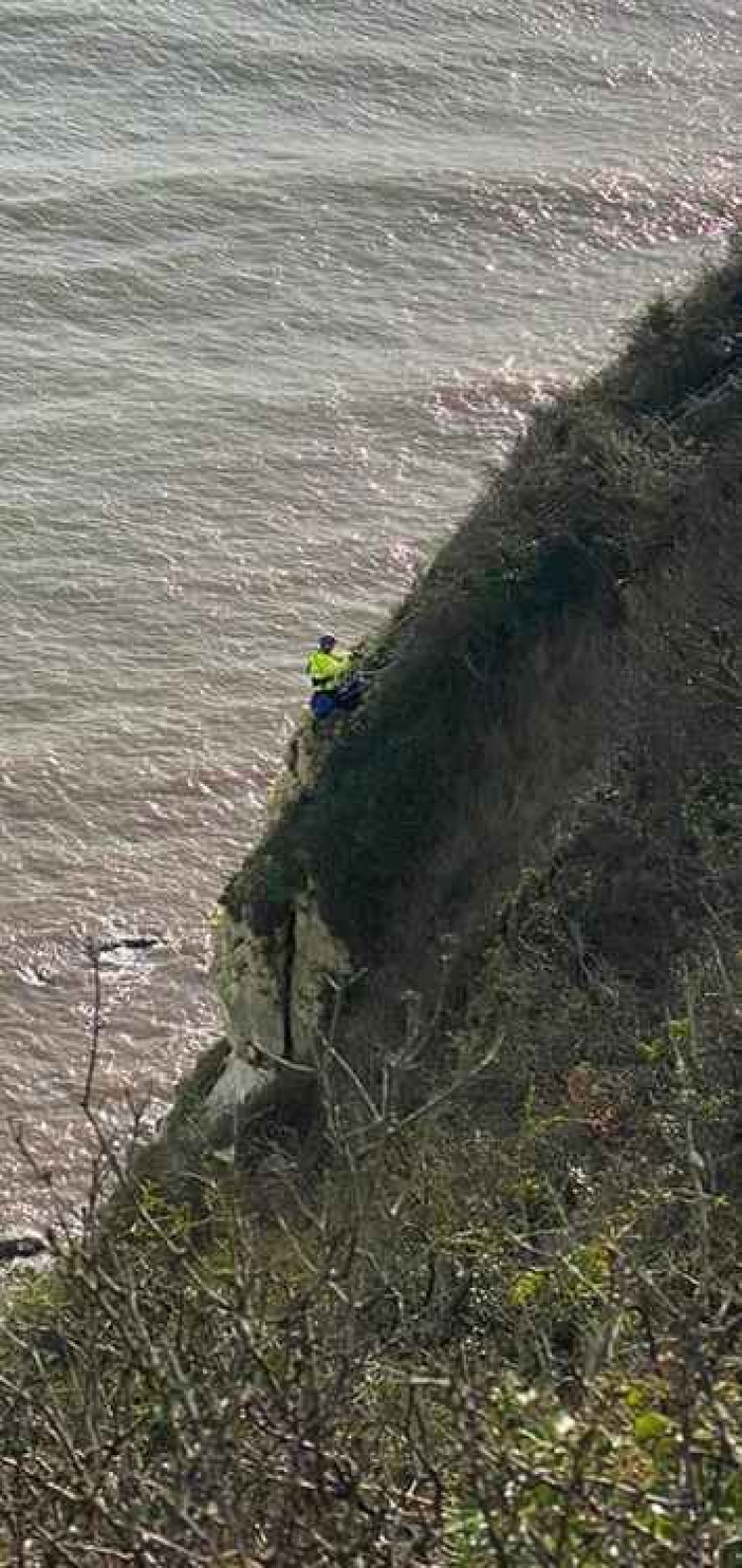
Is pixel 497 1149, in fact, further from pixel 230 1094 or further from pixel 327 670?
pixel 327 670

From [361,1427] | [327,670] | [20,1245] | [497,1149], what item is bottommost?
[20,1245]

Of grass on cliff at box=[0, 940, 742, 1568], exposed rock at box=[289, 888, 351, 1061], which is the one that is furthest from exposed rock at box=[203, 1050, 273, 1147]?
grass on cliff at box=[0, 940, 742, 1568]

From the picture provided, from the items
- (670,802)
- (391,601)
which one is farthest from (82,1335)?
(391,601)

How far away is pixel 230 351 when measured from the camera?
46.1 meters

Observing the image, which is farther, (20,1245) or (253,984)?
(20,1245)

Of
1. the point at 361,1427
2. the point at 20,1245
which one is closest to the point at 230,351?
the point at 20,1245

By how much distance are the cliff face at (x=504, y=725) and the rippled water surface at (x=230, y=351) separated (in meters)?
7.99

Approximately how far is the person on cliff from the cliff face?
26 cm

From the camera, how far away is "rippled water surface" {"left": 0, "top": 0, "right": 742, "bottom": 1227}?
106 ft

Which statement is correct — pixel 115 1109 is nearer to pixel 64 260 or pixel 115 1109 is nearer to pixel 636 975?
pixel 636 975

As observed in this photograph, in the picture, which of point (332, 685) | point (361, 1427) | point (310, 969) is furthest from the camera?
→ point (332, 685)

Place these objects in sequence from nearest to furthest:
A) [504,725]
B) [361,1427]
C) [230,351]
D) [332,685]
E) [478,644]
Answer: [361,1427]
[504,725]
[478,644]
[332,685]
[230,351]

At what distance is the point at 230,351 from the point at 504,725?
2854 centimetres

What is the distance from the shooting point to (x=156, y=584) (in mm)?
38875
